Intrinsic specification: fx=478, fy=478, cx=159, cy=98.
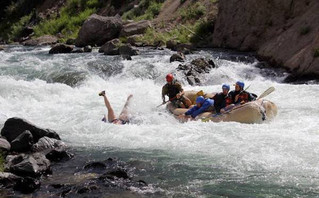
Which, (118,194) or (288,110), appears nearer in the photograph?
(118,194)

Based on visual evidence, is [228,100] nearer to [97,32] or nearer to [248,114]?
[248,114]

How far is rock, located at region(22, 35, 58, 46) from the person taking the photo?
25788 mm

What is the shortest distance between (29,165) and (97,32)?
1663 cm

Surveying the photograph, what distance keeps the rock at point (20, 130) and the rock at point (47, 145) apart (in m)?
0.23

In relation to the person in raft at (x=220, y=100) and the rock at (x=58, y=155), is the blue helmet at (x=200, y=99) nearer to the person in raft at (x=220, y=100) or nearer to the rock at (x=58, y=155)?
the person in raft at (x=220, y=100)

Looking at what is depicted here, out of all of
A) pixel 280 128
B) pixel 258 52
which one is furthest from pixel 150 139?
pixel 258 52

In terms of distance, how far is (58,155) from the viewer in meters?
7.49

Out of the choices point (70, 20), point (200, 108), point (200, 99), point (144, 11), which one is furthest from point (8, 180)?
point (70, 20)

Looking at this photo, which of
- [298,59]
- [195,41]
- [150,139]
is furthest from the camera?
[195,41]

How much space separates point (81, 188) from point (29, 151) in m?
2.19

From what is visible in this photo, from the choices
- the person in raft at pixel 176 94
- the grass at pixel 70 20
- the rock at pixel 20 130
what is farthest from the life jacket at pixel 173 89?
the grass at pixel 70 20

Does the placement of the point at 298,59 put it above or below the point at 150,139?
above

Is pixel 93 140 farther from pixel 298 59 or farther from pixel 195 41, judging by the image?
pixel 195 41

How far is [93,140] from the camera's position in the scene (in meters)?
8.78
